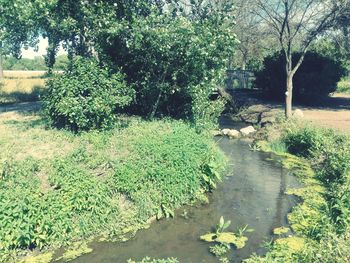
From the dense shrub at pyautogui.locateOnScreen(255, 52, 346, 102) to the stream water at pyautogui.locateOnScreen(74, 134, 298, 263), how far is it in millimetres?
15217

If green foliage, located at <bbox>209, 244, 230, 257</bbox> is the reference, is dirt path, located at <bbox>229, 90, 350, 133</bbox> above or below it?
above

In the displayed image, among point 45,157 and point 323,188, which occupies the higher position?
point 45,157

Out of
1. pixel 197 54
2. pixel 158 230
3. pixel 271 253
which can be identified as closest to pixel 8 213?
pixel 158 230

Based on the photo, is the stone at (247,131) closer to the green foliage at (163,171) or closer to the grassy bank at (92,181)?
the grassy bank at (92,181)

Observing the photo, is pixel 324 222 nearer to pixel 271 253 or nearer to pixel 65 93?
pixel 271 253

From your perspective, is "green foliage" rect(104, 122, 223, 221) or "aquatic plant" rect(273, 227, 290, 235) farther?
"green foliage" rect(104, 122, 223, 221)

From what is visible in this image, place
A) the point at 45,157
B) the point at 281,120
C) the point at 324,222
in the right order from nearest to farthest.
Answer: the point at 324,222
the point at 45,157
the point at 281,120

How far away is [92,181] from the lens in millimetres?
9578

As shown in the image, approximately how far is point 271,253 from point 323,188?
5155 millimetres

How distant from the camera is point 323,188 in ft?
41.2

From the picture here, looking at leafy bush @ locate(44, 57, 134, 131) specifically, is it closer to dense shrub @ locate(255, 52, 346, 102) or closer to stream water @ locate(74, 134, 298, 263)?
stream water @ locate(74, 134, 298, 263)

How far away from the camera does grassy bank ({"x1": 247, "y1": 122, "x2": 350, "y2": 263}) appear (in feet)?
26.0

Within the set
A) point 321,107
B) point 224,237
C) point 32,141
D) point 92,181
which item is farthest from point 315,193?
point 321,107

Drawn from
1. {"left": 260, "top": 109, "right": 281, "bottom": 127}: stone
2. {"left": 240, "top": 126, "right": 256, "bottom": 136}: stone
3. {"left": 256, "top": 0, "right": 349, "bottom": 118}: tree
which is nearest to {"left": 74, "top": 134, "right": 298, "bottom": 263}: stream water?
{"left": 240, "top": 126, "right": 256, "bottom": 136}: stone
